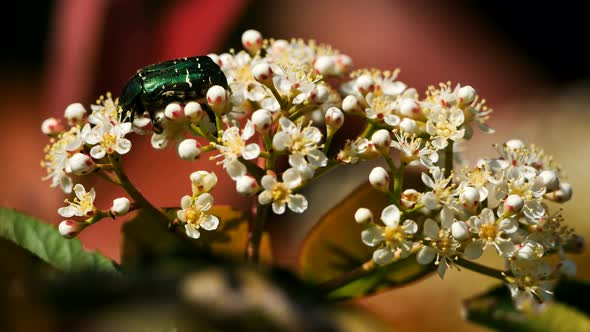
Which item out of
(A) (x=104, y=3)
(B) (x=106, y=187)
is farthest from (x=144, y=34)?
(B) (x=106, y=187)

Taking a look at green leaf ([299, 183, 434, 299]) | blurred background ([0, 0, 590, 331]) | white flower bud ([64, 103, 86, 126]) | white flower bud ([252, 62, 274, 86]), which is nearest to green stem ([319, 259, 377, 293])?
green leaf ([299, 183, 434, 299])

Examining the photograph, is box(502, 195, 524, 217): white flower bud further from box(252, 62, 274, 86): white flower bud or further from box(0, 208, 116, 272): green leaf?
box(0, 208, 116, 272): green leaf

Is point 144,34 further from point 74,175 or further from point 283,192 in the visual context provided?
point 283,192

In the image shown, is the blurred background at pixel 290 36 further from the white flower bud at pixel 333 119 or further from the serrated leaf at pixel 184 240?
the white flower bud at pixel 333 119

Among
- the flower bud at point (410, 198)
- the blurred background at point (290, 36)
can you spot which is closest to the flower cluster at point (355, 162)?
the flower bud at point (410, 198)

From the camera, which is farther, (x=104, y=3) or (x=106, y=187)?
(x=104, y=3)

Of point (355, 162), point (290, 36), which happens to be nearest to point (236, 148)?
point (355, 162)

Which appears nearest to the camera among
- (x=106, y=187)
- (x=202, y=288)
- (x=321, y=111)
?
(x=202, y=288)
